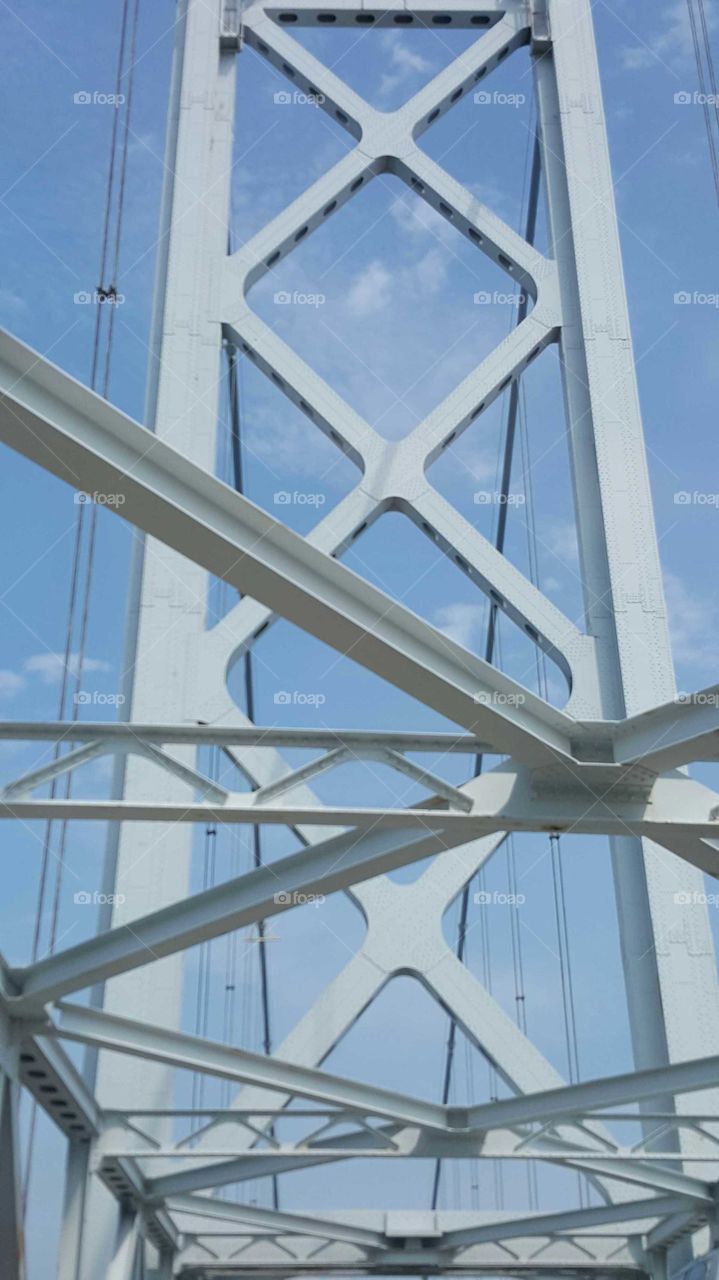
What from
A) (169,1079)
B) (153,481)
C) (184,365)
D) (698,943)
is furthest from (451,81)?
(153,481)

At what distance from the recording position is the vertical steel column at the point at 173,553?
496 inches

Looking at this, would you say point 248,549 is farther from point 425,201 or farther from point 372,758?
point 425,201

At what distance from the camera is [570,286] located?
1443 centimetres

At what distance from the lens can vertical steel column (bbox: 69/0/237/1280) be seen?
12609mm

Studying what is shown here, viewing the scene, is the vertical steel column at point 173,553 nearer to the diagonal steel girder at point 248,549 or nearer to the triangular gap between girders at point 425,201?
the triangular gap between girders at point 425,201

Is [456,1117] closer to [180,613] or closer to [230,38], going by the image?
[180,613]

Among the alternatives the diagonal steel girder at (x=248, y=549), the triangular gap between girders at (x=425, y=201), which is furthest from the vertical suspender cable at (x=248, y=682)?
the diagonal steel girder at (x=248, y=549)

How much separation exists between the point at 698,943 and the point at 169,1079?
4479 millimetres

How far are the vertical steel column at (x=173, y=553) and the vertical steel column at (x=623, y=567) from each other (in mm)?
3193

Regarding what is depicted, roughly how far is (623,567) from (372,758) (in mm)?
4994

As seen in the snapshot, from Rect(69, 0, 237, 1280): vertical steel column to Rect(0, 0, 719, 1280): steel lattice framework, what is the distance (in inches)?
1.1

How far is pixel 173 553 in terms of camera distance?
13445 millimetres

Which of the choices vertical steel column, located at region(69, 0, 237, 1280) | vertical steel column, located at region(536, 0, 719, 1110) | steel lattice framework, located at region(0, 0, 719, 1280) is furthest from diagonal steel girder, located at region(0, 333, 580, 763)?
vertical steel column, located at region(69, 0, 237, 1280)

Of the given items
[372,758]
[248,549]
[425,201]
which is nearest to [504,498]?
[425,201]
